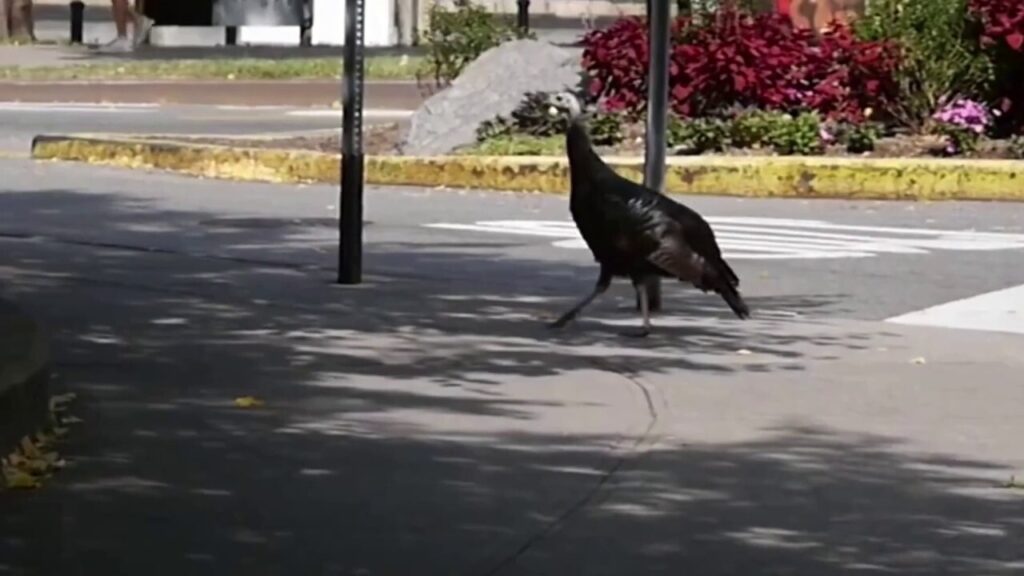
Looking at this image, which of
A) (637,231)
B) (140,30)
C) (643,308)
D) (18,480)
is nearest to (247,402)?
(18,480)

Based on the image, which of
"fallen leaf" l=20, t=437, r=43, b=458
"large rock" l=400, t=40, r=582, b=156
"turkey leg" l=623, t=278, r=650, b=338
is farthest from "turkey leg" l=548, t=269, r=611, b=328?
"large rock" l=400, t=40, r=582, b=156

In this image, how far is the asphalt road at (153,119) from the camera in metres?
24.3

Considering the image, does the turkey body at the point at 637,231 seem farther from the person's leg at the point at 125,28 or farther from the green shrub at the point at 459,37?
the person's leg at the point at 125,28

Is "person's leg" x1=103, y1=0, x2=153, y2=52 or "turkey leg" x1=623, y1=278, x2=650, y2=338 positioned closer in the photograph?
"turkey leg" x1=623, y1=278, x2=650, y2=338

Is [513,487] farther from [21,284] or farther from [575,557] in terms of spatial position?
[21,284]

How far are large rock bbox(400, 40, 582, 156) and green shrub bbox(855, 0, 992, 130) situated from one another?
8.68 ft

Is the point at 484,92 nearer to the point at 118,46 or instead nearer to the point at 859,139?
the point at 859,139

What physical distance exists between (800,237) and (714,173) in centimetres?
279

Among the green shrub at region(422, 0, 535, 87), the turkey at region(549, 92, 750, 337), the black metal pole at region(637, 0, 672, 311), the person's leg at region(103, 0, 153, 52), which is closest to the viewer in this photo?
the turkey at region(549, 92, 750, 337)

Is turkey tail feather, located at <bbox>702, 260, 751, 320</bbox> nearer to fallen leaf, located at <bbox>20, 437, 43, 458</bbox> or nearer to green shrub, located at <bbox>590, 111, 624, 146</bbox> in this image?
fallen leaf, located at <bbox>20, 437, 43, 458</bbox>

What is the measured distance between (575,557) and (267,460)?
64.1 inches

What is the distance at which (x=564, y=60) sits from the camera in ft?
68.8

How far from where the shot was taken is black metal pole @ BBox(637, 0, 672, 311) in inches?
496

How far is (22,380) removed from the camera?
8258 millimetres
